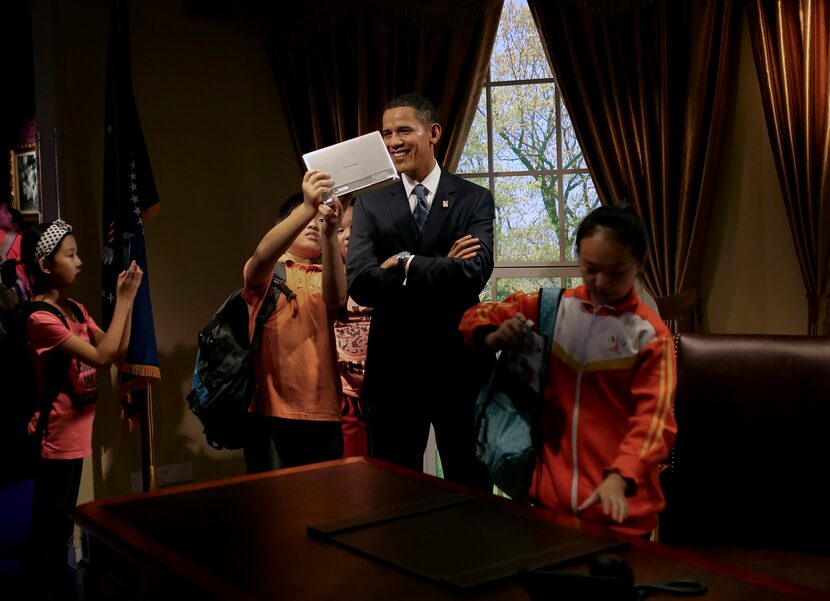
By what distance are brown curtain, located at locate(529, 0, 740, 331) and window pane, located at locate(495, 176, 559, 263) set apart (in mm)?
A: 315

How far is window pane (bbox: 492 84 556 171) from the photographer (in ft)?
13.1

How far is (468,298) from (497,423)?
691 millimetres

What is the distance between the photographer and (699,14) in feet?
11.8

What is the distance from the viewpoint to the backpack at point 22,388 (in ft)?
9.57

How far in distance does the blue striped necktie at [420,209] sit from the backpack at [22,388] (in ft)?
3.94

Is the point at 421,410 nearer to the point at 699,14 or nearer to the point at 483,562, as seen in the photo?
the point at 483,562

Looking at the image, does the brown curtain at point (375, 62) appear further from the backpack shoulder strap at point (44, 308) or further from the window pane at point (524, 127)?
the backpack shoulder strap at point (44, 308)

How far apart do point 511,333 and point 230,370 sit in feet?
3.72

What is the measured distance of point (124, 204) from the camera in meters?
3.48

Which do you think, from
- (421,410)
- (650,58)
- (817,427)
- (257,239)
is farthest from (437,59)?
(817,427)

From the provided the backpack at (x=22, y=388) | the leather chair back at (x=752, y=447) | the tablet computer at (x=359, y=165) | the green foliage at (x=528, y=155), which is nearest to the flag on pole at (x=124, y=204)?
the backpack at (x=22, y=388)

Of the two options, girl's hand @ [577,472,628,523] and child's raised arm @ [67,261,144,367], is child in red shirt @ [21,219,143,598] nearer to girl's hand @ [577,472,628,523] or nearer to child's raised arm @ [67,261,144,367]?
child's raised arm @ [67,261,144,367]

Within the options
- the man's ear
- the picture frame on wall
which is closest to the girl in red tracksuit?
the man's ear

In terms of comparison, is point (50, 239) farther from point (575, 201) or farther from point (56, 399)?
point (575, 201)
